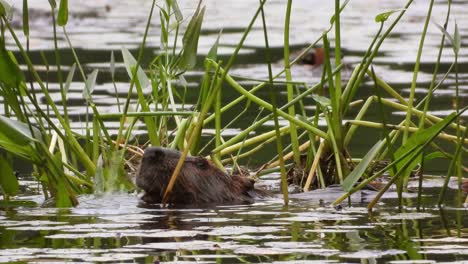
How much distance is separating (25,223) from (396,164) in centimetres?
160

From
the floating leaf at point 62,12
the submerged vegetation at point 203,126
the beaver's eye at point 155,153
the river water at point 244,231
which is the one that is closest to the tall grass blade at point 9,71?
the submerged vegetation at point 203,126

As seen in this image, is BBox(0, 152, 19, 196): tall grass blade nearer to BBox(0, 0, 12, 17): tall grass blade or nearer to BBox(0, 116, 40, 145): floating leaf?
BBox(0, 116, 40, 145): floating leaf

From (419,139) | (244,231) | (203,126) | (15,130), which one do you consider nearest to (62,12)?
(15,130)

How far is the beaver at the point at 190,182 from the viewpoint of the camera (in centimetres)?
618

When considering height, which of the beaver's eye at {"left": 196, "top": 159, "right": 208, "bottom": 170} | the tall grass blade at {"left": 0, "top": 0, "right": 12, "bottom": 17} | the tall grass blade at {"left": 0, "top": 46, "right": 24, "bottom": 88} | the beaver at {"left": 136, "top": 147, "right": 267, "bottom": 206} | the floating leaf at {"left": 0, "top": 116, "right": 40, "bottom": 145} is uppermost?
the tall grass blade at {"left": 0, "top": 0, "right": 12, "bottom": 17}

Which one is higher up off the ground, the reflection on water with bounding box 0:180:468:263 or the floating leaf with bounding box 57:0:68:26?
the floating leaf with bounding box 57:0:68:26

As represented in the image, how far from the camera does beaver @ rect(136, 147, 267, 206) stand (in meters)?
6.18

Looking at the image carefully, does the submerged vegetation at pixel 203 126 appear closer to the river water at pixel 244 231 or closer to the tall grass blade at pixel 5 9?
the tall grass blade at pixel 5 9

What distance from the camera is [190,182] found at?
623 cm

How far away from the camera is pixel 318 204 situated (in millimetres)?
5969

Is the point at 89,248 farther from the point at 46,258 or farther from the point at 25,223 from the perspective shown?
the point at 25,223

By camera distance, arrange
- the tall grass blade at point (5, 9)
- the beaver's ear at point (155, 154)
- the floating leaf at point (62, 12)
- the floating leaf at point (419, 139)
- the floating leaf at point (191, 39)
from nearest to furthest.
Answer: the floating leaf at point (419, 139) → the tall grass blade at point (5, 9) → the floating leaf at point (62, 12) → the floating leaf at point (191, 39) → the beaver's ear at point (155, 154)

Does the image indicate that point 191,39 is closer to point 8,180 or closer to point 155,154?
point 155,154

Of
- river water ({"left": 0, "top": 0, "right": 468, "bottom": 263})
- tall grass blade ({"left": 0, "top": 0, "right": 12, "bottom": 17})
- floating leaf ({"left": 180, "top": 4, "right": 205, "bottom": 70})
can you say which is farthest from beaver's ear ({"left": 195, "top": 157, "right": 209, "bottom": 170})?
tall grass blade ({"left": 0, "top": 0, "right": 12, "bottom": 17})
